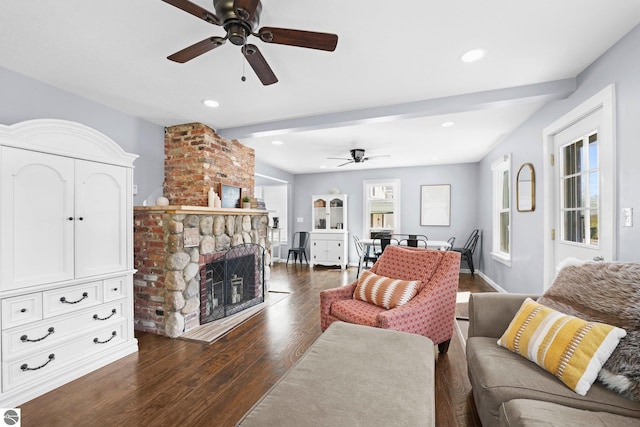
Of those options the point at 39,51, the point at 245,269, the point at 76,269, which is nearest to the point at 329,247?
the point at 245,269

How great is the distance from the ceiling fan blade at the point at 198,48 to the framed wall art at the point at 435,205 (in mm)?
5758

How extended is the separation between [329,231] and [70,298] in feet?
16.7

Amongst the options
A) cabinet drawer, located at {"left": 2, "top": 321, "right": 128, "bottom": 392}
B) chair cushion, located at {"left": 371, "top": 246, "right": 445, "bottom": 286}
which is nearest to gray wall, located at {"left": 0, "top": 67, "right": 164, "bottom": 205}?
cabinet drawer, located at {"left": 2, "top": 321, "right": 128, "bottom": 392}

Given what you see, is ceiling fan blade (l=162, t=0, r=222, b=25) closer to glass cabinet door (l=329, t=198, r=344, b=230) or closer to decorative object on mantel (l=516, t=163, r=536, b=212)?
decorative object on mantel (l=516, t=163, r=536, b=212)

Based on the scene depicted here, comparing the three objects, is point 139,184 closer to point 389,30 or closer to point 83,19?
point 83,19

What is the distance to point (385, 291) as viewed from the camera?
2406 mm

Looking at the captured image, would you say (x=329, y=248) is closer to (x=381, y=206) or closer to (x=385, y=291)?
(x=381, y=206)

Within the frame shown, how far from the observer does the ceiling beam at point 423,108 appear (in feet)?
8.47

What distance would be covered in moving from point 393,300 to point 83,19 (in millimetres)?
2784

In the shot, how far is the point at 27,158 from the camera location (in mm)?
2002

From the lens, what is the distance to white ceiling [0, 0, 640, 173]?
1.70 metres

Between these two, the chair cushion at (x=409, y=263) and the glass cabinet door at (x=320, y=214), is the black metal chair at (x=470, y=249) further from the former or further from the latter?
the chair cushion at (x=409, y=263)

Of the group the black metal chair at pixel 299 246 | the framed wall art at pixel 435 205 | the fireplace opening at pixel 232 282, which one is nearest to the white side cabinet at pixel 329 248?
the black metal chair at pixel 299 246

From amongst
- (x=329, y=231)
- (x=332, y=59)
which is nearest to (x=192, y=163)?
(x=332, y=59)
